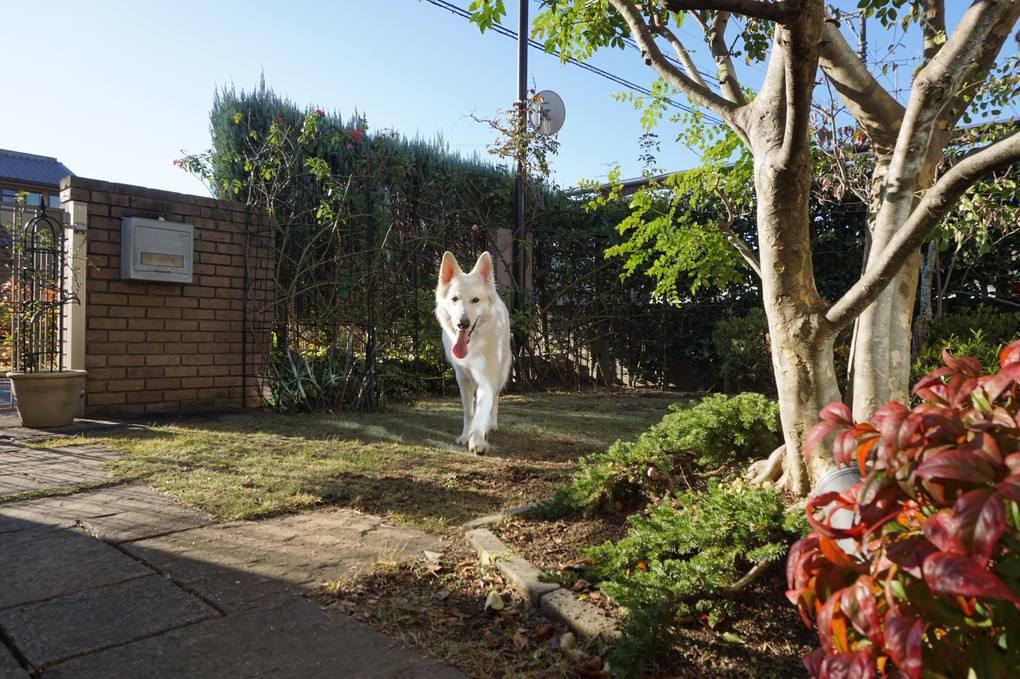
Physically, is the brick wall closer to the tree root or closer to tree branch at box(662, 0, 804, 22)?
the tree root

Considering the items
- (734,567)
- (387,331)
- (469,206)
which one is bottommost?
(734,567)

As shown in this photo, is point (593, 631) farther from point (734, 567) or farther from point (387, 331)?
point (387, 331)

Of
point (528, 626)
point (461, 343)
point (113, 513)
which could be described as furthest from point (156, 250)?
point (528, 626)

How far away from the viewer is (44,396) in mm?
5305

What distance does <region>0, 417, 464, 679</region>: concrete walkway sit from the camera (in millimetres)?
1774

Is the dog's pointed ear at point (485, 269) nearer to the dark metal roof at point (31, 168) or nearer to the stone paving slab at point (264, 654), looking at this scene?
the stone paving slab at point (264, 654)

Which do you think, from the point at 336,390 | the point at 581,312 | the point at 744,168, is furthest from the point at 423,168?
the point at 744,168

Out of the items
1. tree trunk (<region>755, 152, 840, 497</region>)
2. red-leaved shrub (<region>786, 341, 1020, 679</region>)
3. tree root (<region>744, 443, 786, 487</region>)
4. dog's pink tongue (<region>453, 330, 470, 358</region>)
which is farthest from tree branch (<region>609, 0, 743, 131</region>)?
dog's pink tongue (<region>453, 330, 470, 358</region>)

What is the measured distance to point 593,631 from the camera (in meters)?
1.92

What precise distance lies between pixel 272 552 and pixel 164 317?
15.1 ft

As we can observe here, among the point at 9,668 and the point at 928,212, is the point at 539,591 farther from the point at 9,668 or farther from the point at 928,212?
the point at 928,212

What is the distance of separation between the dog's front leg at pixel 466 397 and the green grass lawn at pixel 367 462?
0.14 metres

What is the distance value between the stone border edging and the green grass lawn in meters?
0.36

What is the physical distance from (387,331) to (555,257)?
136 inches
